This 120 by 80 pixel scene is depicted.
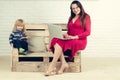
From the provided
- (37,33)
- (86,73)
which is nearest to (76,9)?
(37,33)

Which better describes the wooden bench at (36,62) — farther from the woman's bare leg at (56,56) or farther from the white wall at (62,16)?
the white wall at (62,16)

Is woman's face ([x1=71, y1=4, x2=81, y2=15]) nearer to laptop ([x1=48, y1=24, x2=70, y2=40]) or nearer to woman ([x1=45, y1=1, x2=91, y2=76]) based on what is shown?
woman ([x1=45, y1=1, x2=91, y2=76])

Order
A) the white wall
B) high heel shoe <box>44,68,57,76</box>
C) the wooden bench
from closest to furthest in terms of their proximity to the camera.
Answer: high heel shoe <box>44,68,57,76</box>
the wooden bench
the white wall

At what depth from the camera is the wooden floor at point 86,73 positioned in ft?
15.1

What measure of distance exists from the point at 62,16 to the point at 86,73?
155 cm

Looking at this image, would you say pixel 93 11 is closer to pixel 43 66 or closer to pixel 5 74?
pixel 43 66

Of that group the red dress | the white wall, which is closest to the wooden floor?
the red dress

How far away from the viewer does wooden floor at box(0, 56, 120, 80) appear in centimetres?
461

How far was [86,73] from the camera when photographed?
4.87 meters

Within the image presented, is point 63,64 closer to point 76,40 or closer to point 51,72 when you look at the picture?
point 51,72

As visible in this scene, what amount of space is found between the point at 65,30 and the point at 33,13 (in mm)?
972

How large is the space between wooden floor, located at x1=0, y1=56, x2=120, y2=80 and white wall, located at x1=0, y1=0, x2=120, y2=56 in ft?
1.67

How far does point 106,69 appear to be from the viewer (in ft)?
16.8

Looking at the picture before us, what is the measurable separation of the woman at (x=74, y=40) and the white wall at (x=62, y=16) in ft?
3.64
